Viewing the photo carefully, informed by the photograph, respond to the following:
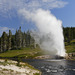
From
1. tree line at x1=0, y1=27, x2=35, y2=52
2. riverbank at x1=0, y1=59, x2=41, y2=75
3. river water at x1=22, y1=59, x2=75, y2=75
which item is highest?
tree line at x1=0, y1=27, x2=35, y2=52

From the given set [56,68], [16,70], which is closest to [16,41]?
[56,68]

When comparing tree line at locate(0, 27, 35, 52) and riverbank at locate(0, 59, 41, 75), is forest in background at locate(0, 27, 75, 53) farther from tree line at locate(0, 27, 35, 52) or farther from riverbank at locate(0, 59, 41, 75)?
riverbank at locate(0, 59, 41, 75)

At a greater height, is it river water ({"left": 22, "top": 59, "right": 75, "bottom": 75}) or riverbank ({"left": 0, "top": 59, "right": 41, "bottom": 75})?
riverbank ({"left": 0, "top": 59, "right": 41, "bottom": 75})

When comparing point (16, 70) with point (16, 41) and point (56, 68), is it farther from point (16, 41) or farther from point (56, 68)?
point (16, 41)

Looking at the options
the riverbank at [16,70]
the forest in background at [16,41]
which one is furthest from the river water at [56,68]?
the forest in background at [16,41]

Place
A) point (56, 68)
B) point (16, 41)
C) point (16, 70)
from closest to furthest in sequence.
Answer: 1. point (16, 70)
2. point (56, 68)
3. point (16, 41)

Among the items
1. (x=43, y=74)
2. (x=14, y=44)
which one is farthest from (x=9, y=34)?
(x=43, y=74)

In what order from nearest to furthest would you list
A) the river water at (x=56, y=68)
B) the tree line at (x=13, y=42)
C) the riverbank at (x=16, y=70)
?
1. the riverbank at (x=16, y=70)
2. the river water at (x=56, y=68)
3. the tree line at (x=13, y=42)

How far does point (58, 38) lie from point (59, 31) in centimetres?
565

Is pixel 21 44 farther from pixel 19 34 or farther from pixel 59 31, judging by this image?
pixel 59 31

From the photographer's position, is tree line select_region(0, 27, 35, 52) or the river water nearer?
the river water

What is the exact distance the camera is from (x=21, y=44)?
6983 inches

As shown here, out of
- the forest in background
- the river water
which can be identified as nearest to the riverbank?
the river water

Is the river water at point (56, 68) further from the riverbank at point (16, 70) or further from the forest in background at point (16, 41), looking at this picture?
the forest in background at point (16, 41)
